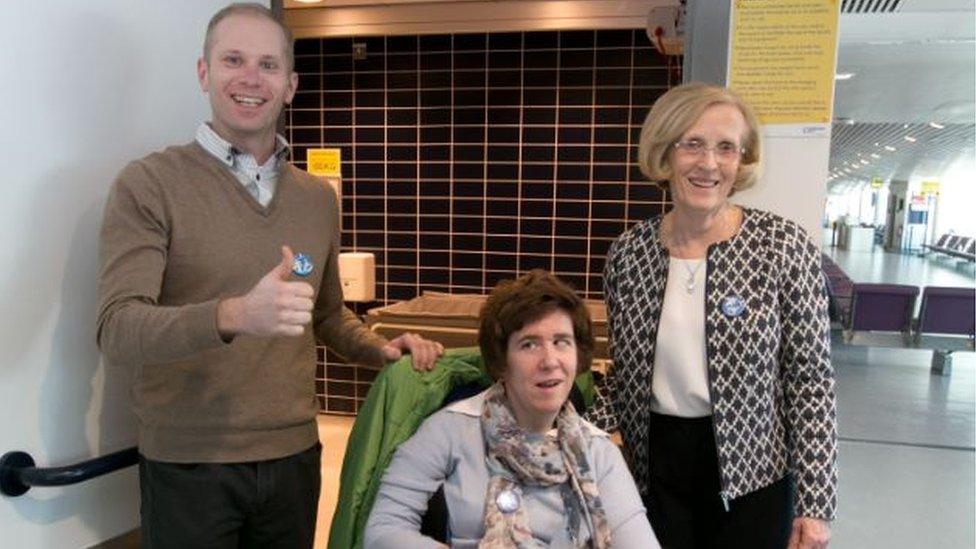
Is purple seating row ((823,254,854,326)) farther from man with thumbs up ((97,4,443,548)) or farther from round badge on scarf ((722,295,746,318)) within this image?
man with thumbs up ((97,4,443,548))

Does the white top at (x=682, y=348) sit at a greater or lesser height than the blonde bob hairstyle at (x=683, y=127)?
A: lesser

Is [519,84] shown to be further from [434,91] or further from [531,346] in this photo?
[531,346]

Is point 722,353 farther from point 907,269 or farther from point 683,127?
point 907,269

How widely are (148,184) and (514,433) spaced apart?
2.67 feet

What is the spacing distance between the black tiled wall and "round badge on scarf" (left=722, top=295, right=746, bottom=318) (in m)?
2.66

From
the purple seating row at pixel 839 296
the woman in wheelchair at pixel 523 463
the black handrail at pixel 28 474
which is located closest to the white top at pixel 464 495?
the woman in wheelchair at pixel 523 463

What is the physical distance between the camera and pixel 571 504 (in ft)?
4.58

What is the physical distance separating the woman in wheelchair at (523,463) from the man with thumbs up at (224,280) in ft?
0.78

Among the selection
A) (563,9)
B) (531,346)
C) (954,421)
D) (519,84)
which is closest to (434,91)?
(519,84)

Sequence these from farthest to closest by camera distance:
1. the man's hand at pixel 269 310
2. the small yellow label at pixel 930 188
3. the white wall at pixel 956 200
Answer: the small yellow label at pixel 930 188, the white wall at pixel 956 200, the man's hand at pixel 269 310

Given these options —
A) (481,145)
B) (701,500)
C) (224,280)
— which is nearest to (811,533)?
(701,500)

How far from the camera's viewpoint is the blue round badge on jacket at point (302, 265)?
4.46ft

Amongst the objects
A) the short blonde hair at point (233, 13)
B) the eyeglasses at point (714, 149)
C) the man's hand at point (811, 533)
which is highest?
the short blonde hair at point (233, 13)

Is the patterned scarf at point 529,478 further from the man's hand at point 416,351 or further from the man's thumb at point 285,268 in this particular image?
the man's thumb at point 285,268
